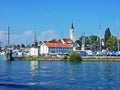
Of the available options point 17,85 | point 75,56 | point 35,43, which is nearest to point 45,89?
point 17,85

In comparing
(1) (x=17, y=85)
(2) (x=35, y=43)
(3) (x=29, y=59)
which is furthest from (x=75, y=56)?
(1) (x=17, y=85)

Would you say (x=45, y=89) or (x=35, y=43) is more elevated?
(x=35, y=43)

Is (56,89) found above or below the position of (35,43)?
below

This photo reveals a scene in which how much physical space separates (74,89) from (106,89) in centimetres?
399

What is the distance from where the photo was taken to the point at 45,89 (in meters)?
45.7

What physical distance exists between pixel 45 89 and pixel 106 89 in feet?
24.8

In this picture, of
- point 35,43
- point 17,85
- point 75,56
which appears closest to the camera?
point 17,85

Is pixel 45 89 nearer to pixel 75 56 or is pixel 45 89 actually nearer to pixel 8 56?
pixel 75 56

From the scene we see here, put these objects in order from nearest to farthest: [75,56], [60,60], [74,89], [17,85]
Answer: [74,89] < [17,85] < [75,56] < [60,60]

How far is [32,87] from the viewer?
47.6 meters

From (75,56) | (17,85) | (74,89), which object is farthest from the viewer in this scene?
(75,56)

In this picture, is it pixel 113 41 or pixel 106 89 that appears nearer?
pixel 106 89

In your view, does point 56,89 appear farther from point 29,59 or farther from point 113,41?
point 113,41

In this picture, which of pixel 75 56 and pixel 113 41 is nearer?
pixel 75 56
